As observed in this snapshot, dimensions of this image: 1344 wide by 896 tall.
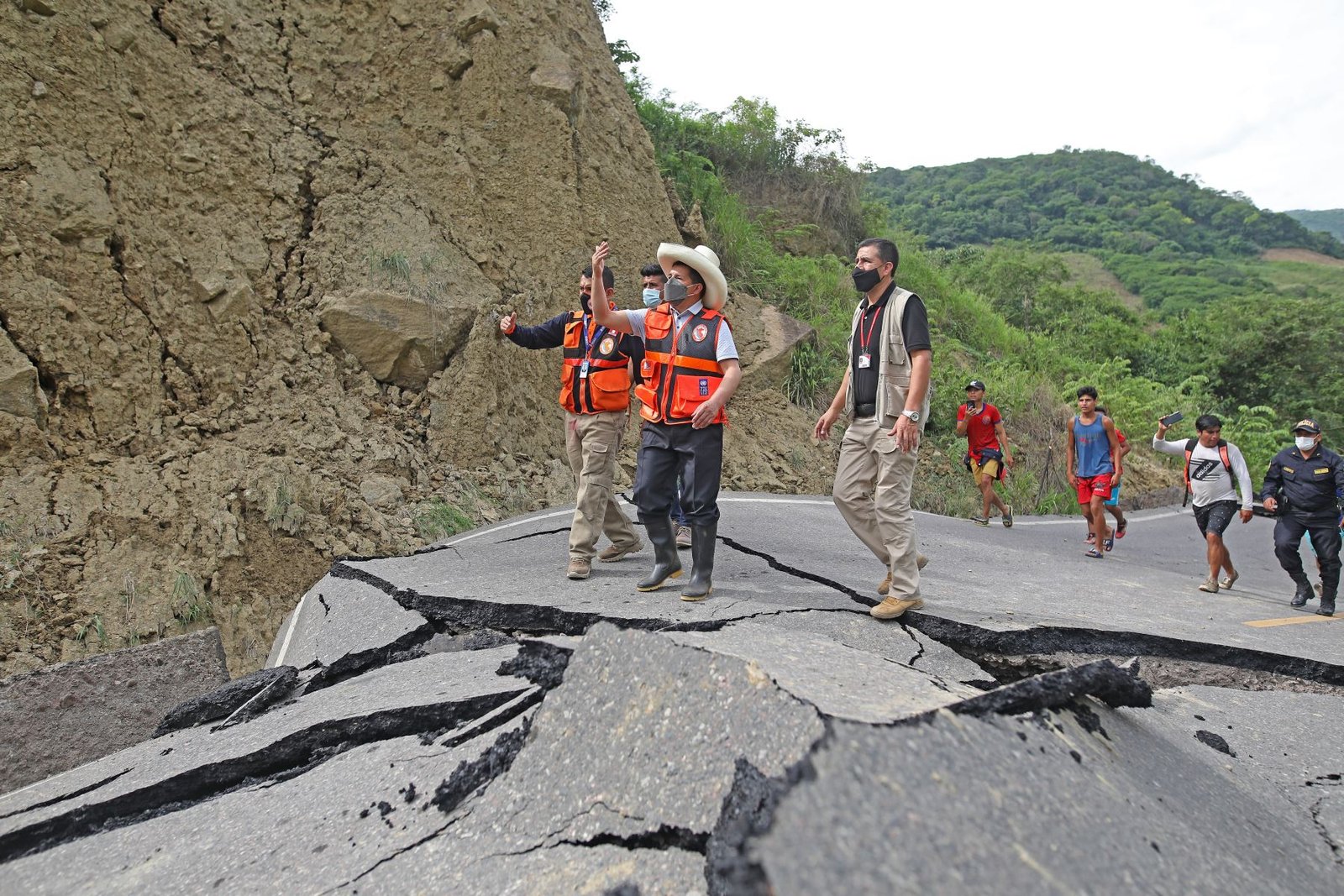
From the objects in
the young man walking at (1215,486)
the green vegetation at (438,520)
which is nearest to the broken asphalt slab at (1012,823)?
the young man walking at (1215,486)

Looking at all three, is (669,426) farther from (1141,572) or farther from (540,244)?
(540,244)

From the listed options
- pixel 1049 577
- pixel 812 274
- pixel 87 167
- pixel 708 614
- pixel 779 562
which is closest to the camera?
pixel 708 614

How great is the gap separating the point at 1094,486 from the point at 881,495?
17.4ft

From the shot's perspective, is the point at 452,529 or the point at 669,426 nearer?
the point at 669,426

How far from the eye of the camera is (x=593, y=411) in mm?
5633

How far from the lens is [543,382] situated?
33.5 ft

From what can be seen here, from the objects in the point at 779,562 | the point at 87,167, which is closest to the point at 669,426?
the point at 779,562

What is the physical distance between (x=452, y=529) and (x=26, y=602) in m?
3.22

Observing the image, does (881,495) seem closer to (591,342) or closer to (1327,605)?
(591,342)

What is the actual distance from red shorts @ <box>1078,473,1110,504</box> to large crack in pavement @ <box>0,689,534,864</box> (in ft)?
23.9

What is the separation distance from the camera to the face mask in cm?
471

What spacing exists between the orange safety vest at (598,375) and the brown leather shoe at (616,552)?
0.98m

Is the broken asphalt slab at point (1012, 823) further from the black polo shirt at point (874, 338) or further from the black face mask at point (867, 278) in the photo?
the black face mask at point (867, 278)

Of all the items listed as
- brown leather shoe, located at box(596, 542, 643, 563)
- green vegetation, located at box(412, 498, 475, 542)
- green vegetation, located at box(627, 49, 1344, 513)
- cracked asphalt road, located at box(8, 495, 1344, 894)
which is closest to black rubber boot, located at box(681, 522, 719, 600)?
cracked asphalt road, located at box(8, 495, 1344, 894)
